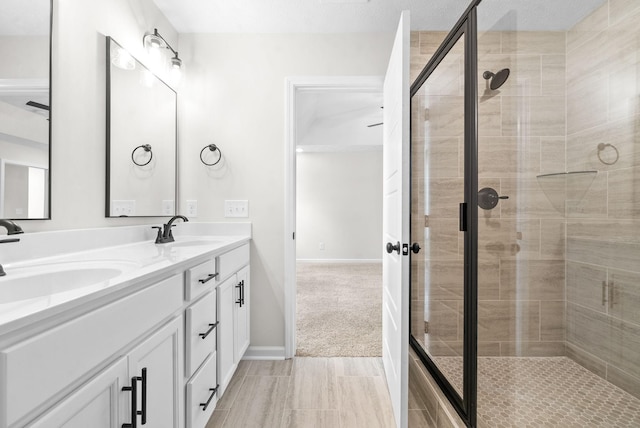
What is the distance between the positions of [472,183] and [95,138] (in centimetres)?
175

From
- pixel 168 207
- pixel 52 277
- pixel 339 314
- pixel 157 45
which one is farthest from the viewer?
pixel 339 314

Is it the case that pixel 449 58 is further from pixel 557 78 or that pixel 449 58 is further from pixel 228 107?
pixel 228 107

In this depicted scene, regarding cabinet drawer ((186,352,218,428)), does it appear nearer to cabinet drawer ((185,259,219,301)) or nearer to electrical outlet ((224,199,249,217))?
cabinet drawer ((185,259,219,301))

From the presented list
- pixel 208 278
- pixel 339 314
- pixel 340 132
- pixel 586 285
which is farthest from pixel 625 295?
pixel 340 132

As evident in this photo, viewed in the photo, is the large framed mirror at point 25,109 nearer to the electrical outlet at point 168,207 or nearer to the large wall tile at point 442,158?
the electrical outlet at point 168,207

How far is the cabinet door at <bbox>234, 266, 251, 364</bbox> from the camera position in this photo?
1914 millimetres

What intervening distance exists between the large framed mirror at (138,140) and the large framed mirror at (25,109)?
370 millimetres

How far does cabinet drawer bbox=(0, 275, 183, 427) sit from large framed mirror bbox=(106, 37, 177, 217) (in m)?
0.98

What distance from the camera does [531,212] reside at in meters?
1.87

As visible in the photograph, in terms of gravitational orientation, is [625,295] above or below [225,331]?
above

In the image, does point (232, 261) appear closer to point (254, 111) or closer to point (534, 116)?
point (254, 111)

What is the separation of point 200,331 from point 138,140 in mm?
1201

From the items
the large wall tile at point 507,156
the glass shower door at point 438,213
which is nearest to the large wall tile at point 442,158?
the glass shower door at point 438,213

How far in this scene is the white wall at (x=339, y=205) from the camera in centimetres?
617
